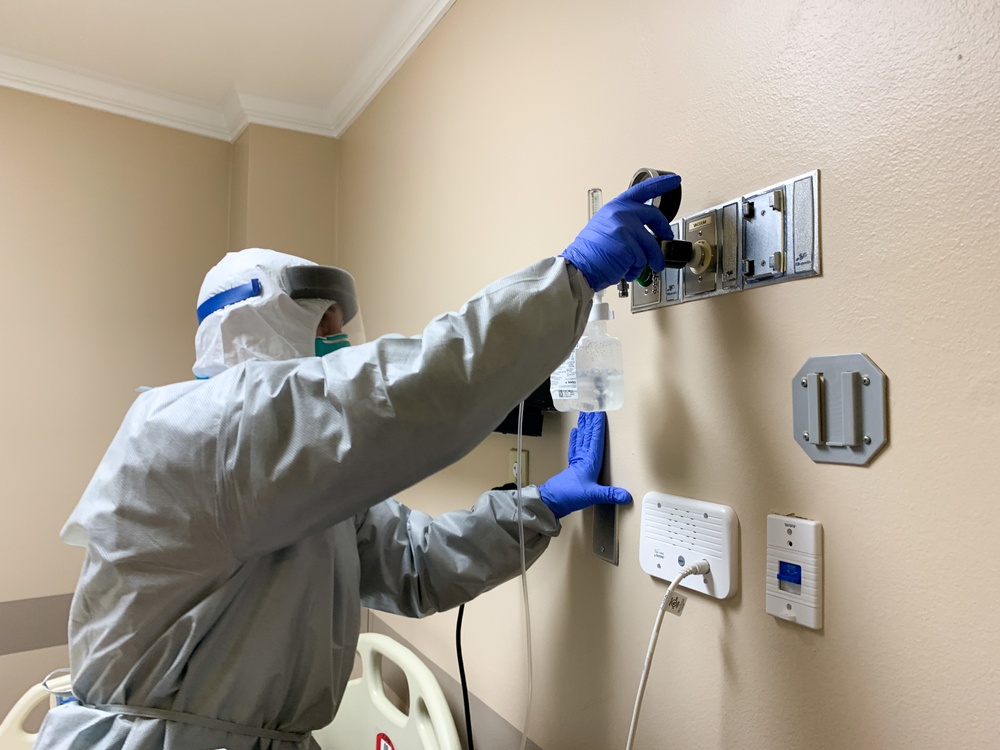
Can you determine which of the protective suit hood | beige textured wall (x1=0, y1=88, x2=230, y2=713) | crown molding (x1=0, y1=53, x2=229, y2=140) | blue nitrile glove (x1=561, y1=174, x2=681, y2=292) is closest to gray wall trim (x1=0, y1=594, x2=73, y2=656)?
beige textured wall (x1=0, y1=88, x2=230, y2=713)

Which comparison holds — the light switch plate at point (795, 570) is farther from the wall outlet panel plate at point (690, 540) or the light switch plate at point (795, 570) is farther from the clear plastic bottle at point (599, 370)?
the clear plastic bottle at point (599, 370)

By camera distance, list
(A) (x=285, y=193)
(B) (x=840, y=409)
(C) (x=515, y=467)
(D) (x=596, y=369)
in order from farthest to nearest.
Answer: (A) (x=285, y=193) → (C) (x=515, y=467) → (D) (x=596, y=369) → (B) (x=840, y=409)

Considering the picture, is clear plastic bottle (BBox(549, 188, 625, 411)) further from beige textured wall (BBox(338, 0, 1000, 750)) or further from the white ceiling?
the white ceiling

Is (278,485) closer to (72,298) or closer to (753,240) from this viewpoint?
(753,240)

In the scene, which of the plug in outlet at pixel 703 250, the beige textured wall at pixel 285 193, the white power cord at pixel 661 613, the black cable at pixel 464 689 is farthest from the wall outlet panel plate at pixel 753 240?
the beige textured wall at pixel 285 193

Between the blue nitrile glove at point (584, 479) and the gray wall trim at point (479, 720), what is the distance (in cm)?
49

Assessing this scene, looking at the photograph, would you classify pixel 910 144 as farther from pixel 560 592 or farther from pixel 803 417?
pixel 560 592

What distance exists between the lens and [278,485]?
725 mm

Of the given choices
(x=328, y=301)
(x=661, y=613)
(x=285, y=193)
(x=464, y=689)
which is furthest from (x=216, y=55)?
(x=661, y=613)

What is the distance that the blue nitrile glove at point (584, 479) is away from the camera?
3.22ft

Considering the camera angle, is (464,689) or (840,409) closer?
(840,409)

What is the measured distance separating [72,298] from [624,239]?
2073 millimetres

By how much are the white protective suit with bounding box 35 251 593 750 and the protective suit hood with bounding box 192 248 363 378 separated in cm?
4

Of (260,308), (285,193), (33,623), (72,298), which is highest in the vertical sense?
(285,193)
